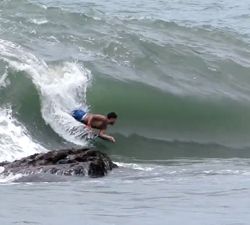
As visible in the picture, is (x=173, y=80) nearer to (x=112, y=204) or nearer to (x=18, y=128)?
(x=18, y=128)

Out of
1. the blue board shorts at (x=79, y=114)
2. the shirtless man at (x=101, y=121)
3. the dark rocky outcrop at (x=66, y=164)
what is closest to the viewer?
the dark rocky outcrop at (x=66, y=164)

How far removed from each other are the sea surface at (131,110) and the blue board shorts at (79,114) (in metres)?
0.12

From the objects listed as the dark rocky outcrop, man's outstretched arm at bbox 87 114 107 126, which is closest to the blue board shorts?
man's outstretched arm at bbox 87 114 107 126

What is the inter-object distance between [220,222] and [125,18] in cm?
1905

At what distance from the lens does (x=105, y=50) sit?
72.3 ft

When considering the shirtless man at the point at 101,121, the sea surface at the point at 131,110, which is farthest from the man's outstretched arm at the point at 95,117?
the sea surface at the point at 131,110

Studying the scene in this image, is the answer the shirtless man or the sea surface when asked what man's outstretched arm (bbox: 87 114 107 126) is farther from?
the sea surface

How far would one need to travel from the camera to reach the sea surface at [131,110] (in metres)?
9.71

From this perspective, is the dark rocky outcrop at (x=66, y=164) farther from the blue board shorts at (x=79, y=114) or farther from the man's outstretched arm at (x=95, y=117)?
the blue board shorts at (x=79, y=114)

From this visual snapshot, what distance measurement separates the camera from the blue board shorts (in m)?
17.2

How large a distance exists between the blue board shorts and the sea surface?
12 cm

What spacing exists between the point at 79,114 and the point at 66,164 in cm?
483

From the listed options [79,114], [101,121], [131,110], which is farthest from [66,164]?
[131,110]

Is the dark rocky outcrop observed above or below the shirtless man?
below
